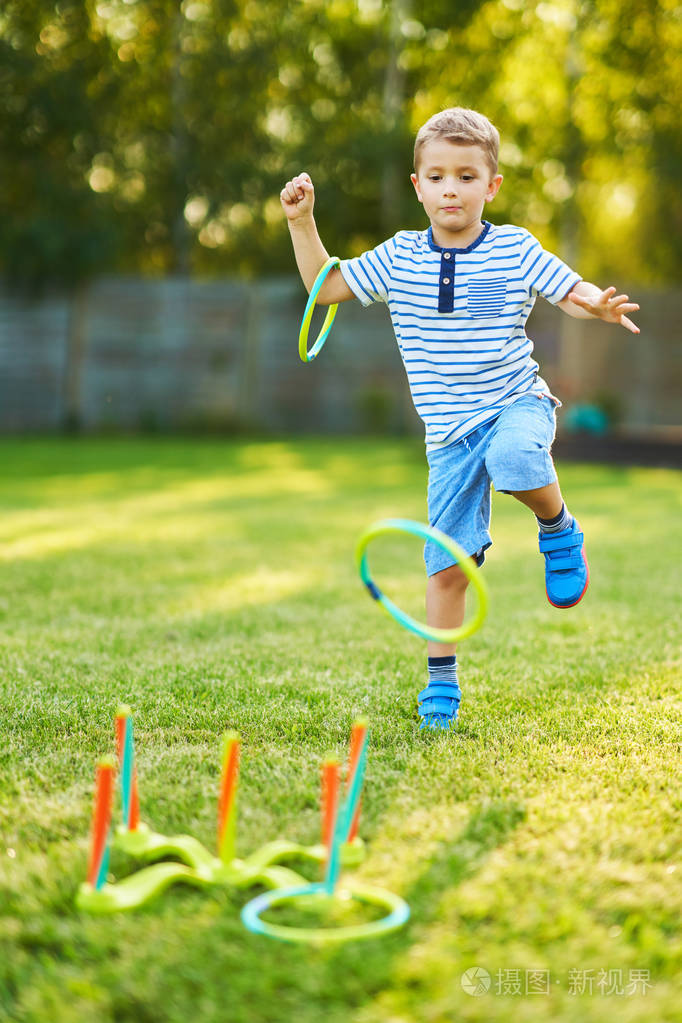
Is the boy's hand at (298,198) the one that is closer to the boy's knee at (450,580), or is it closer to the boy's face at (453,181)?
the boy's face at (453,181)

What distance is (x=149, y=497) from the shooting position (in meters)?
8.40

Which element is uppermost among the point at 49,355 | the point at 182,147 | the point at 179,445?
the point at 182,147

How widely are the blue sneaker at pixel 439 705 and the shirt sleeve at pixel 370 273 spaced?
3.35 ft

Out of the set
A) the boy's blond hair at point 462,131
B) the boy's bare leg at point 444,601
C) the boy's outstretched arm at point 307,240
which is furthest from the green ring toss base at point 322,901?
the boy's blond hair at point 462,131

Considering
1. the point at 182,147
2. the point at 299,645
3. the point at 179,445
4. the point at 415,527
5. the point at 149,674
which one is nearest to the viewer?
the point at 415,527

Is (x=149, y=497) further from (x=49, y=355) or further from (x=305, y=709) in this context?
(x=49, y=355)

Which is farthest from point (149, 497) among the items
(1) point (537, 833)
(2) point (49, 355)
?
(2) point (49, 355)

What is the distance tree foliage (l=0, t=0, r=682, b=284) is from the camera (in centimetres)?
1636

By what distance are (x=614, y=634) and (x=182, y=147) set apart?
16539mm

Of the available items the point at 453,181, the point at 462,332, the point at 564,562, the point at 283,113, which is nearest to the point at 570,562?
the point at 564,562

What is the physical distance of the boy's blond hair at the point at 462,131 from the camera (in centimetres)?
263

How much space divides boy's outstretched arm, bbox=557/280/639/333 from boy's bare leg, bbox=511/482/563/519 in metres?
0.43

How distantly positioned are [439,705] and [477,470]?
62cm

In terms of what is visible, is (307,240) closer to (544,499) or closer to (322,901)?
(544,499)
